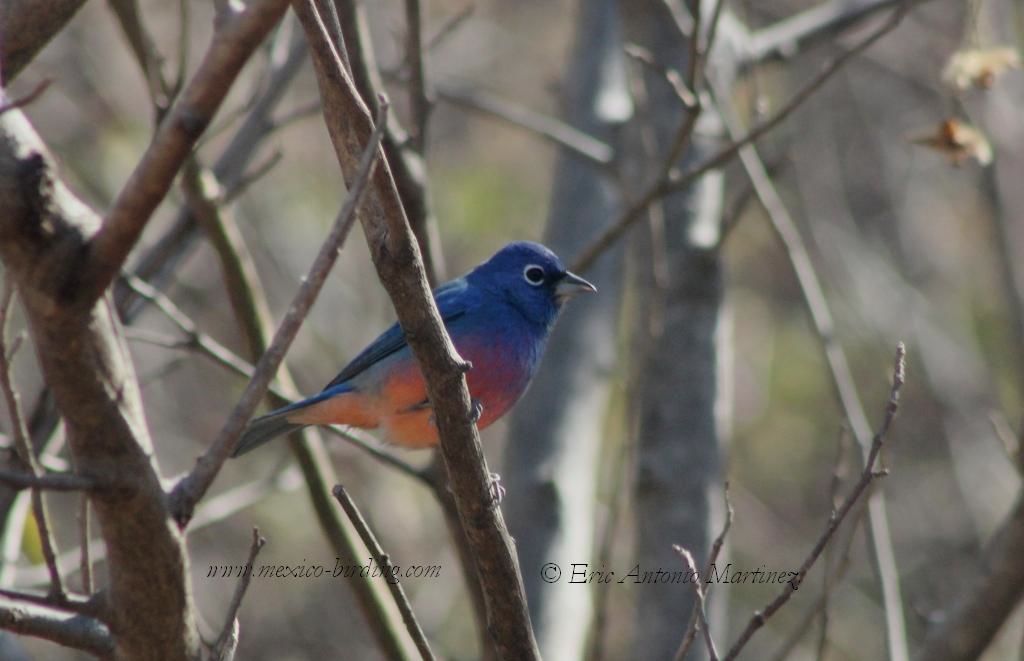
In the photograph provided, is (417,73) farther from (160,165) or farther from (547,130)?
(160,165)

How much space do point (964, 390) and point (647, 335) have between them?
19.4 feet

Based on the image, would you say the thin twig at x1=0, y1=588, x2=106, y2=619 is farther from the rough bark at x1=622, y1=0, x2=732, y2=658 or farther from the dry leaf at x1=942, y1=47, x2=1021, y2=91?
the dry leaf at x1=942, y1=47, x2=1021, y2=91

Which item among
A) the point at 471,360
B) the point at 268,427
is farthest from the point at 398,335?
the point at 268,427

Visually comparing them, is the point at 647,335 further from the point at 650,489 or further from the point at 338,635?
the point at 338,635

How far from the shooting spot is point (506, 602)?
3.39 metres

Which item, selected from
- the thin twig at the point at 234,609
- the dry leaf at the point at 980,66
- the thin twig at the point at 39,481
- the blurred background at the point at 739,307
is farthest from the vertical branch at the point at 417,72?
the blurred background at the point at 739,307

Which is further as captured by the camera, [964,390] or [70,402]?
[964,390]

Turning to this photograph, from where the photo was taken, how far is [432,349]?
2990 mm

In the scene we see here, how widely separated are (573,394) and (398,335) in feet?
4.06

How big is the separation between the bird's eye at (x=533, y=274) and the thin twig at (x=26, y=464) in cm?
279

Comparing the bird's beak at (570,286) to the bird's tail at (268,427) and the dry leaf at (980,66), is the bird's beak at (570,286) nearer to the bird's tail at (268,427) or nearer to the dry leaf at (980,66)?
the bird's tail at (268,427)

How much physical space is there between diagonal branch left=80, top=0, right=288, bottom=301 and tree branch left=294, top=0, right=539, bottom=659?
0.39 m

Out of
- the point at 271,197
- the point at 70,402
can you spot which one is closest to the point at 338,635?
the point at 271,197

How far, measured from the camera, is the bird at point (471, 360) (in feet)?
16.9
